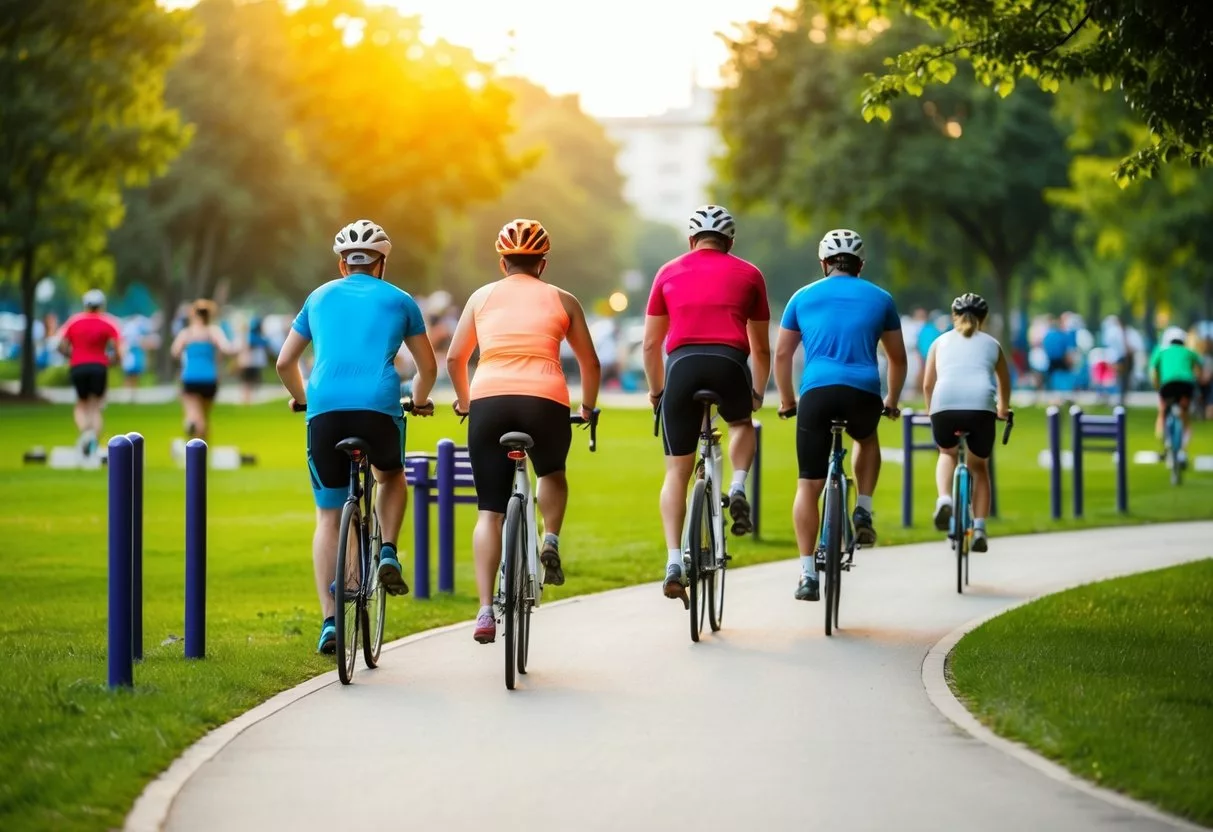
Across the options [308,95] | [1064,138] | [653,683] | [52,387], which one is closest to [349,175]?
[308,95]

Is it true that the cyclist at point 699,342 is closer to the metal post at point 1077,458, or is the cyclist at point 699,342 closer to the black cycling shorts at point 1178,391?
the metal post at point 1077,458

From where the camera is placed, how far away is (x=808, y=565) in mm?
10570

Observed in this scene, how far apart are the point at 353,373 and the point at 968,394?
200 inches

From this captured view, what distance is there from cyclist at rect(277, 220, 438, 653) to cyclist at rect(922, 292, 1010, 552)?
461 centimetres

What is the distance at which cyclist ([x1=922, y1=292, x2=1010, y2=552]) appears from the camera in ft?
41.8

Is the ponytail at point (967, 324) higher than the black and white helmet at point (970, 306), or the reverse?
the black and white helmet at point (970, 306)

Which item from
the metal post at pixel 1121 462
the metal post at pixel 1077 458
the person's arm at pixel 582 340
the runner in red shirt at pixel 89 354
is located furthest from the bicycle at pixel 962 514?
the runner in red shirt at pixel 89 354

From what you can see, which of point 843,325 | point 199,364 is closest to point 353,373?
point 843,325

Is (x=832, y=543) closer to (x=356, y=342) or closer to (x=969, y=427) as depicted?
(x=356, y=342)

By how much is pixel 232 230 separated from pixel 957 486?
42940 millimetres

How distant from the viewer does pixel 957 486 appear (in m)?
12.6

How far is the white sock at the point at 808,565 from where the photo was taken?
10.5m

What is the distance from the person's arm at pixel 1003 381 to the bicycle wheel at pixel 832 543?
2.76 metres

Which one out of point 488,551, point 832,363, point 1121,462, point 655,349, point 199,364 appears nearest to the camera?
point 488,551
